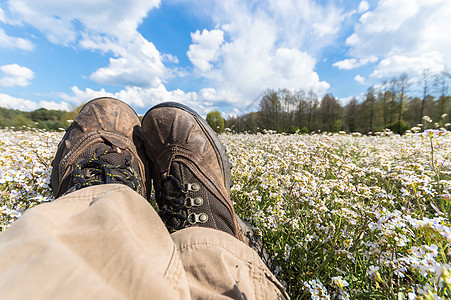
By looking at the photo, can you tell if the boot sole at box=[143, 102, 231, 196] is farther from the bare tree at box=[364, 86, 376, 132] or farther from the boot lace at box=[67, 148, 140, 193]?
the bare tree at box=[364, 86, 376, 132]

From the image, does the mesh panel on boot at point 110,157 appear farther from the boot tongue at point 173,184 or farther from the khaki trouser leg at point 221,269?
the khaki trouser leg at point 221,269

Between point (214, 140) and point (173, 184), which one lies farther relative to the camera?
point (214, 140)

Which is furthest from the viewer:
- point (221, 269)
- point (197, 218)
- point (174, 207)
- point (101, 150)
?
point (101, 150)

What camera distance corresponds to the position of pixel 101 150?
156cm

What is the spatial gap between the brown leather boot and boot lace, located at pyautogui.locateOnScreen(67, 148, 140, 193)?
25 centimetres

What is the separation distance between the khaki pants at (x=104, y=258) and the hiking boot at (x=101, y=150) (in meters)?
0.76

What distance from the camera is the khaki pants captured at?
38 centimetres

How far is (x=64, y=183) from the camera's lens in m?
1.33

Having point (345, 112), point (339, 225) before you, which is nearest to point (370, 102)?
point (345, 112)

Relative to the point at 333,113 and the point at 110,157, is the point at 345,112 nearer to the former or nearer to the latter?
the point at 333,113

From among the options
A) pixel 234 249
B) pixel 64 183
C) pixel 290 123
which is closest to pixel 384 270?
pixel 234 249

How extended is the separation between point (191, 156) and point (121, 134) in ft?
2.26

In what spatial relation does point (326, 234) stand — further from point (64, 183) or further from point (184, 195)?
point (64, 183)

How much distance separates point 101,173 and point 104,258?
3.48 feet
